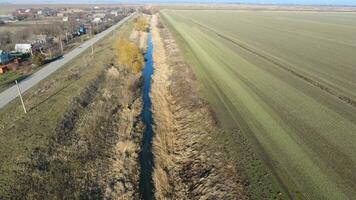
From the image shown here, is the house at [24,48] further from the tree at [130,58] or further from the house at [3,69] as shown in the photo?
the tree at [130,58]

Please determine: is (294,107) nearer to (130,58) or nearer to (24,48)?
(130,58)

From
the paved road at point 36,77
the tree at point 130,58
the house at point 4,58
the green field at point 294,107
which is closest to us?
the green field at point 294,107

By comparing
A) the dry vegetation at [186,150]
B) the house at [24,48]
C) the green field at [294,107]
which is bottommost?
the house at [24,48]

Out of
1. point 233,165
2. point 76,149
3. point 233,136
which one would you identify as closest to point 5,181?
point 76,149

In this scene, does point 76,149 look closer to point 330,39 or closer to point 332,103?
point 332,103

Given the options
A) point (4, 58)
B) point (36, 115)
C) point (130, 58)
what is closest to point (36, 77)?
point (130, 58)

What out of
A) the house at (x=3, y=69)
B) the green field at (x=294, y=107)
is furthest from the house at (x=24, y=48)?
the green field at (x=294, y=107)
